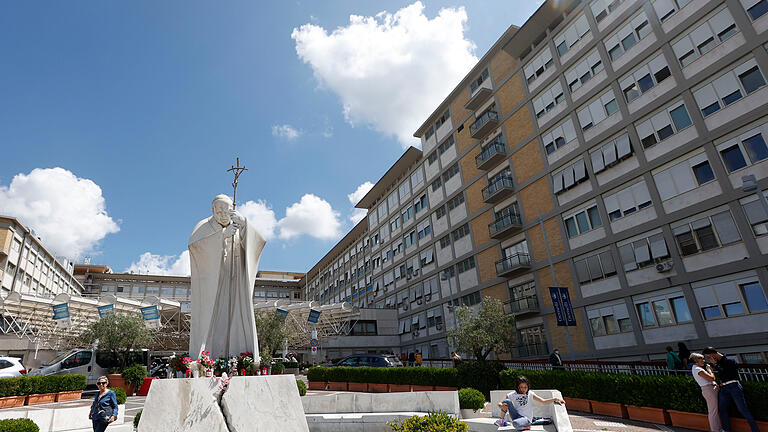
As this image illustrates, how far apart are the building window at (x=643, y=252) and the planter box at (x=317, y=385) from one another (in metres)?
16.6

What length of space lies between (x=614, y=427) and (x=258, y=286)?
6744 cm

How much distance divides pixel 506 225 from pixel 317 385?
609 inches

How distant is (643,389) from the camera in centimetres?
1051

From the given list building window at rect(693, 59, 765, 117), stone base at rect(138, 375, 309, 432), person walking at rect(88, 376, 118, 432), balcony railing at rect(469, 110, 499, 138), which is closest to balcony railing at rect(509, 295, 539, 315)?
balcony railing at rect(469, 110, 499, 138)

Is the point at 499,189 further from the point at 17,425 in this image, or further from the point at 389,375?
the point at 17,425

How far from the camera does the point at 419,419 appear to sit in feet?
19.6

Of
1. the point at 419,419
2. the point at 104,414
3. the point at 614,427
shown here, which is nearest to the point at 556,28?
the point at 614,427

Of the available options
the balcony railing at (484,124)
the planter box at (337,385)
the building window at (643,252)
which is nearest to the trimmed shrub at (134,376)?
the planter box at (337,385)

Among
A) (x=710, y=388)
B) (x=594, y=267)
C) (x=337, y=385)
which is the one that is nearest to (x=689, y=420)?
(x=710, y=388)

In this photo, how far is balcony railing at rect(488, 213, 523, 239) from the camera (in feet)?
93.4

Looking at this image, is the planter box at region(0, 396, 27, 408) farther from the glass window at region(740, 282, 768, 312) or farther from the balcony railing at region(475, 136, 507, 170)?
the glass window at region(740, 282, 768, 312)

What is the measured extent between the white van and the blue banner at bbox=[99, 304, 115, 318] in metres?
2.52

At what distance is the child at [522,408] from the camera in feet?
23.5

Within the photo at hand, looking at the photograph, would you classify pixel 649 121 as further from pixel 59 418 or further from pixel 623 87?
pixel 59 418
